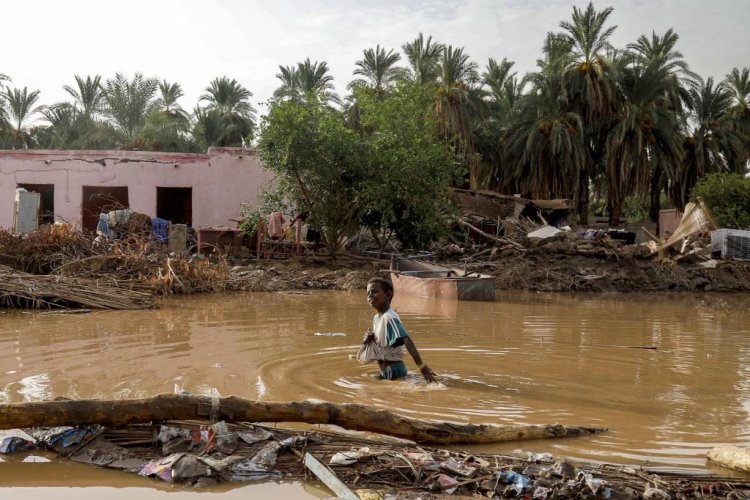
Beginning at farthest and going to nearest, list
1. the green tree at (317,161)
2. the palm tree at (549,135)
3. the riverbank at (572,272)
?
the palm tree at (549,135) → the riverbank at (572,272) → the green tree at (317,161)

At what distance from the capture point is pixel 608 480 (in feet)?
12.0

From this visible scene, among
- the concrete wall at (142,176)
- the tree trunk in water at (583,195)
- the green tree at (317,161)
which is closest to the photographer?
the green tree at (317,161)

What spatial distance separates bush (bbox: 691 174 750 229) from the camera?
26422mm

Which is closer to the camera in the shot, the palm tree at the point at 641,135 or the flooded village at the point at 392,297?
the flooded village at the point at 392,297

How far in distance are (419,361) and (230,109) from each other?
39.6m

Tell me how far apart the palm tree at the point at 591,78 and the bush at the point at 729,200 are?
22.7ft

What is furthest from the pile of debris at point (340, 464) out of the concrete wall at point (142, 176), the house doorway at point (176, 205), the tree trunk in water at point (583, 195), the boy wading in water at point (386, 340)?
the tree trunk in water at point (583, 195)

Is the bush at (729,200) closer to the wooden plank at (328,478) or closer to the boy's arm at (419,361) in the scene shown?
the boy's arm at (419,361)

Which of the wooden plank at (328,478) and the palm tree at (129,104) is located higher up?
the palm tree at (129,104)

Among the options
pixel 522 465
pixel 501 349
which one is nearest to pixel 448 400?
pixel 522 465

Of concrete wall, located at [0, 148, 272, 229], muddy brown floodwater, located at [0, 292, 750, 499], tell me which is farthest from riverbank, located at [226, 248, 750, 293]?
muddy brown floodwater, located at [0, 292, 750, 499]

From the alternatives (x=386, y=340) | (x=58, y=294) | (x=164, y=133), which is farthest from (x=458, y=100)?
(x=386, y=340)

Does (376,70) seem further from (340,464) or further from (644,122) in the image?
(340,464)

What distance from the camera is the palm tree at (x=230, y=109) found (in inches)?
1667
